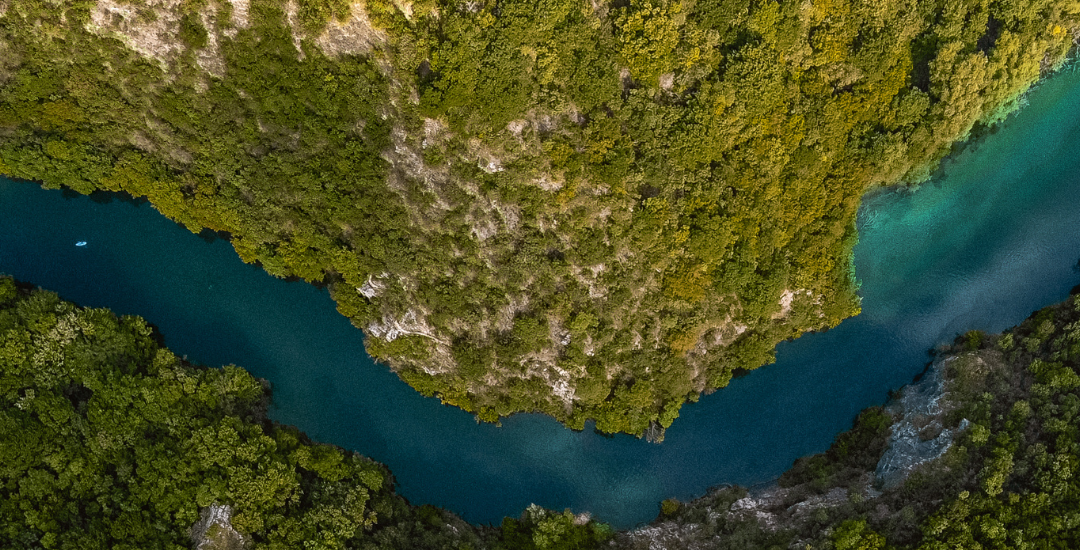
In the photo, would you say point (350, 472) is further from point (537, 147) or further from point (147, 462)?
point (537, 147)

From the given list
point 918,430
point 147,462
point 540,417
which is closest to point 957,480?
point 918,430

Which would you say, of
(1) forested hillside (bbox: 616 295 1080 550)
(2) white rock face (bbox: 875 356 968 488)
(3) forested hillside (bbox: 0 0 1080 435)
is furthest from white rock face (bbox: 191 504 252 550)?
(2) white rock face (bbox: 875 356 968 488)

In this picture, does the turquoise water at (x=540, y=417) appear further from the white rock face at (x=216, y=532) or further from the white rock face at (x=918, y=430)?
the white rock face at (x=216, y=532)

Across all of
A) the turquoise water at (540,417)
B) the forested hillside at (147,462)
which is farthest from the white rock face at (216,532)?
the turquoise water at (540,417)

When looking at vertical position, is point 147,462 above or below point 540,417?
below

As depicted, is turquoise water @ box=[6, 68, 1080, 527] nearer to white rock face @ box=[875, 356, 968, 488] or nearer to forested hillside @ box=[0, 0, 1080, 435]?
white rock face @ box=[875, 356, 968, 488]

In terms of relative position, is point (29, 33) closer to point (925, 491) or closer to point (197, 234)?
point (197, 234)
